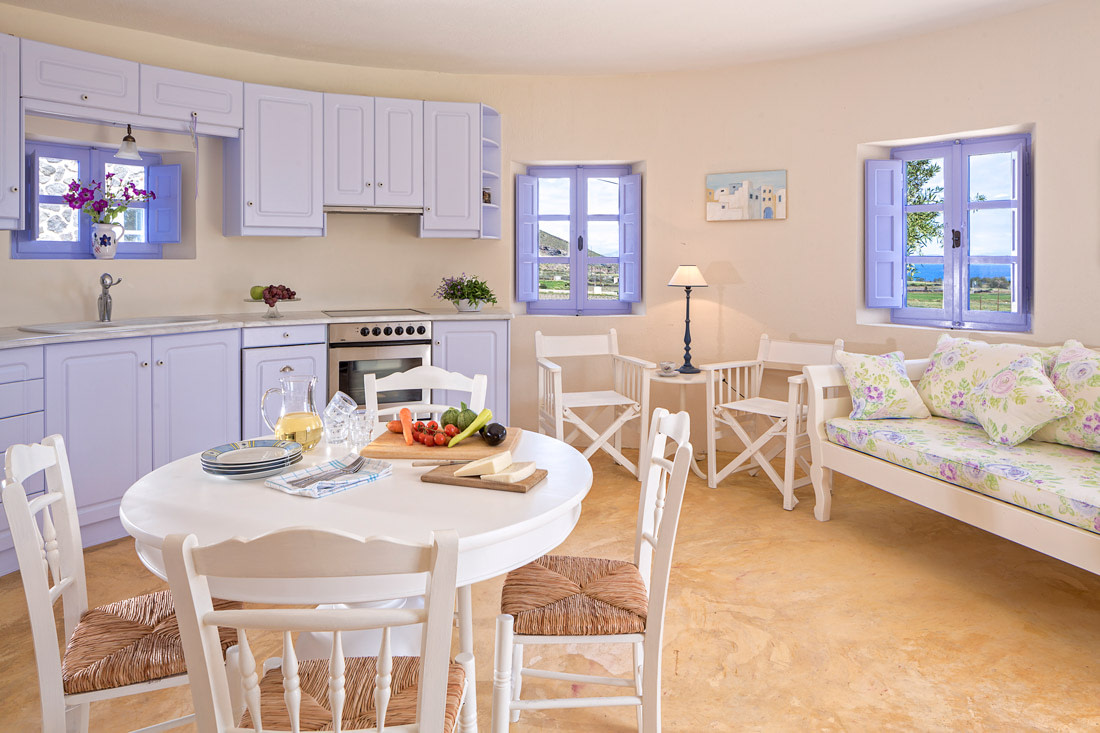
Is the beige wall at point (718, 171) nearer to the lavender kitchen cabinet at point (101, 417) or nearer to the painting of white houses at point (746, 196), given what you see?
the painting of white houses at point (746, 196)

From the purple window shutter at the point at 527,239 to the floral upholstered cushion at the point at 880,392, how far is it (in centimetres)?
242

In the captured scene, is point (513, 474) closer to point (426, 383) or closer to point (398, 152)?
point (426, 383)

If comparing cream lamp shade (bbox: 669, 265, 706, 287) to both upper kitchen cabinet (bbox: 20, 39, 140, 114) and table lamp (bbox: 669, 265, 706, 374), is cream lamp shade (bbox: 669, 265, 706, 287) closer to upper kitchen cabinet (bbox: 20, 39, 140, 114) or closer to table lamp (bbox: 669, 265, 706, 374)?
table lamp (bbox: 669, 265, 706, 374)

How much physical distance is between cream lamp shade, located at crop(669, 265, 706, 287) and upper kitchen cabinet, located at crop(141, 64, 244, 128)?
275 centimetres

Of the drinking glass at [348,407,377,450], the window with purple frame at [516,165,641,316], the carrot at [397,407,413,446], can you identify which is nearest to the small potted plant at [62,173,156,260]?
the window with purple frame at [516,165,641,316]

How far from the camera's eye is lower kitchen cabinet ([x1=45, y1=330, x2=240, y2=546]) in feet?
11.2

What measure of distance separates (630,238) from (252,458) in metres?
3.98

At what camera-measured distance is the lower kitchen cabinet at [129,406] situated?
135 inches

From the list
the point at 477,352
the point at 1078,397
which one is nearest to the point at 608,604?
the point at 1078,397

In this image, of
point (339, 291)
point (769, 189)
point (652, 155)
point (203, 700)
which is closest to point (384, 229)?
point (339, 291)

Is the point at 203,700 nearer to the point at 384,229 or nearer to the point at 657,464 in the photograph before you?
the point at 657,464

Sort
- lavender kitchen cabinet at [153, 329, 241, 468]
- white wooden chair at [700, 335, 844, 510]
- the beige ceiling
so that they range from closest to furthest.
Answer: lavender kitchen cabinet at [153, 329, 241, 468] → the beige ceiling → white wooden chair at [700, 335, 844, 510]

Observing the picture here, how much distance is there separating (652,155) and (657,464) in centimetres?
376

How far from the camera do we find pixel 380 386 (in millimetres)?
2814
